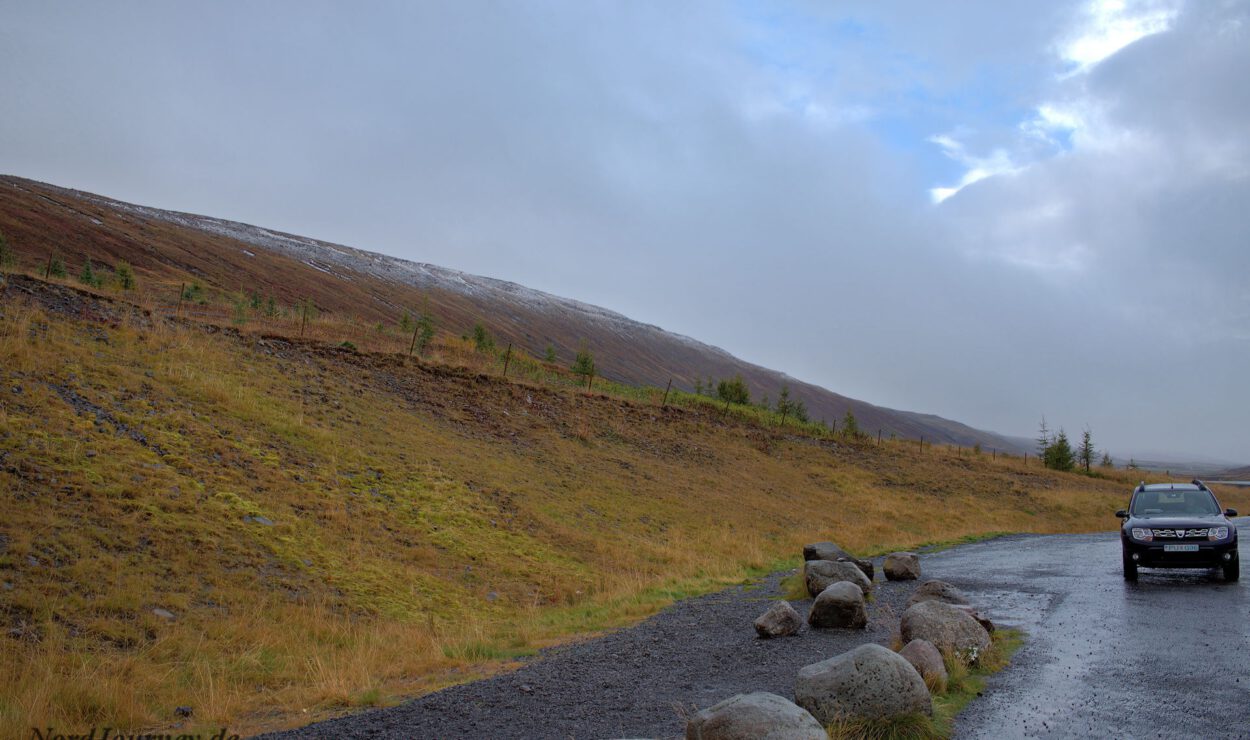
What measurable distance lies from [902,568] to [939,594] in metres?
4.34

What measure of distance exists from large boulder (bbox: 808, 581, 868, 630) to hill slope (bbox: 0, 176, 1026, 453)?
2902 cm

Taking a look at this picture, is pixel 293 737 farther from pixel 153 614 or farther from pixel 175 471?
pixel 175 471

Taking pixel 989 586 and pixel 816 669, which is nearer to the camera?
pixel 816 669

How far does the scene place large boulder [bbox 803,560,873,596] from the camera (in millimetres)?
13008

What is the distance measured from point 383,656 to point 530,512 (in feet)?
36.1

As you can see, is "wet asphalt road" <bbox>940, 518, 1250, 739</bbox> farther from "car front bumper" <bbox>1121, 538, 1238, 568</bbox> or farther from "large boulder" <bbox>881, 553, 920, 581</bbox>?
"large boulder" <bbox>881, 553, 920, 581</bbox>

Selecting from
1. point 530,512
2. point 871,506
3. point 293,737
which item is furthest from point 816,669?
point 871,506

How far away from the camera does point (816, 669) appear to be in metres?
6.48

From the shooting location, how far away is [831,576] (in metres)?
13.2

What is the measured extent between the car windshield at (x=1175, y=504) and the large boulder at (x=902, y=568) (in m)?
4.54

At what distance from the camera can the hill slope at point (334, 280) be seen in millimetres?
56500

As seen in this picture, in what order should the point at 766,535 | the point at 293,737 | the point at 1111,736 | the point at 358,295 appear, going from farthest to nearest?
the point at 358,295 < the point at 766,535 < the point at 293,737 < the point at 1111,736

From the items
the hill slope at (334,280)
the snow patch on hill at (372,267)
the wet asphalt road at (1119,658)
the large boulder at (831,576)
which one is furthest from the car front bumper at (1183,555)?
the snow patch on hill at (372,267)

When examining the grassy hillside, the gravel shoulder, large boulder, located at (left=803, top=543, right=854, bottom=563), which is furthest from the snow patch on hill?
the gravel shoulder
